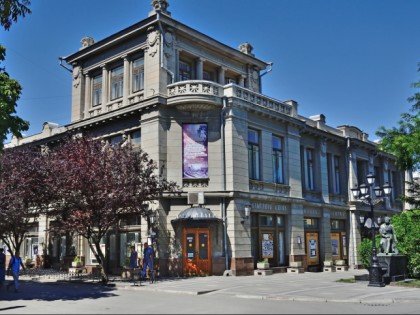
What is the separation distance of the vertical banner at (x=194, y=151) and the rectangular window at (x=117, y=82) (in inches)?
233

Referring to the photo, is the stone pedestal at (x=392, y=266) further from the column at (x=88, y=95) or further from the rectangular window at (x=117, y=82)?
the column at (x=88, y=95)

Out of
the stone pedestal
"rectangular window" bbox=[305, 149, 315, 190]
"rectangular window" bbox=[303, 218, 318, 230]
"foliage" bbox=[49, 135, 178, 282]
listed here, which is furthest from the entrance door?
"rectangular window" bbox=[305, 149, 315, 190]

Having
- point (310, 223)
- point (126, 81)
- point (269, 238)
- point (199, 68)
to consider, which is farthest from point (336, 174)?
point (126, 81)

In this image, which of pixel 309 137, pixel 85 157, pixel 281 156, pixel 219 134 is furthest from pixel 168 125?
pixel 309 137

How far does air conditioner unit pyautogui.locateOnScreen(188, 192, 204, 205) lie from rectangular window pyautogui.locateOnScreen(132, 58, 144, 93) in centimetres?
739

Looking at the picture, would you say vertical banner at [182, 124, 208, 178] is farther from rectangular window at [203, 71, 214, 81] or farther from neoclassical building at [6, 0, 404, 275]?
rectangular window at [203, 71, 214, 81]

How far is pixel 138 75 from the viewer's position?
29141mm

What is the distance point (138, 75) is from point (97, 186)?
9799 millimetres

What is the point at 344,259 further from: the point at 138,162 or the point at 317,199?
the point at 138,162

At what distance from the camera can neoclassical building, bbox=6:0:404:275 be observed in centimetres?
2586

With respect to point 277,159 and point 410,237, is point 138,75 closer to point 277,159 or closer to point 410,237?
point 277,159

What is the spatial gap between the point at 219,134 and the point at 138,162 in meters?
5.57

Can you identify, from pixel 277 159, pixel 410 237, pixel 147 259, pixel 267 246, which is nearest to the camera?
pixel 147 259

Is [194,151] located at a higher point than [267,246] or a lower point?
higher
